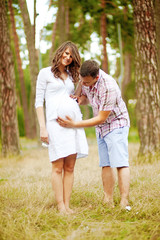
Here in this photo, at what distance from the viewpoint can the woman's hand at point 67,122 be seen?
3.28 metres

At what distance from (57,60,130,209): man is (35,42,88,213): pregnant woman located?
114 mm

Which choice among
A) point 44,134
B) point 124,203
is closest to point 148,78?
point 124,203

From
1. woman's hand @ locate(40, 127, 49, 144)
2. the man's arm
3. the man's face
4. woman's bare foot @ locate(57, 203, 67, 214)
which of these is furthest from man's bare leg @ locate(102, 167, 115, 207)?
the man's face

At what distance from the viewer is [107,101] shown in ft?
10.9

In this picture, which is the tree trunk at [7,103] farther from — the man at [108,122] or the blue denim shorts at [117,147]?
the blue denim shorts at [117,147]

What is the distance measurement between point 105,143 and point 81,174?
180cm

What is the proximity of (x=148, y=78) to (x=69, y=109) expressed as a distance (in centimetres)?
330

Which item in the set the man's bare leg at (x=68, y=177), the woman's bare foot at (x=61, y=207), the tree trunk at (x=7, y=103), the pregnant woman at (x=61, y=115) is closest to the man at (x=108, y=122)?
the pregnant woman at (x=61, y=115)

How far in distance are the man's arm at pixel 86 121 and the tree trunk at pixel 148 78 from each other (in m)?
3.08

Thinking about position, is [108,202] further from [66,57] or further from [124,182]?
[66,57]

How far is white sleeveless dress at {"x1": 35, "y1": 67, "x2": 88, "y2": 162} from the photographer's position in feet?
11.0

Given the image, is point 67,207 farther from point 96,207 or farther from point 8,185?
point 8,185

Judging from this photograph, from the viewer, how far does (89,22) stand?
50.4 ft

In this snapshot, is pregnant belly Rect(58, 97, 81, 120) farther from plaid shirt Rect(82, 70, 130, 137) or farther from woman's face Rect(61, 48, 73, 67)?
woman's face Rect(61, 48, 73, 67)
